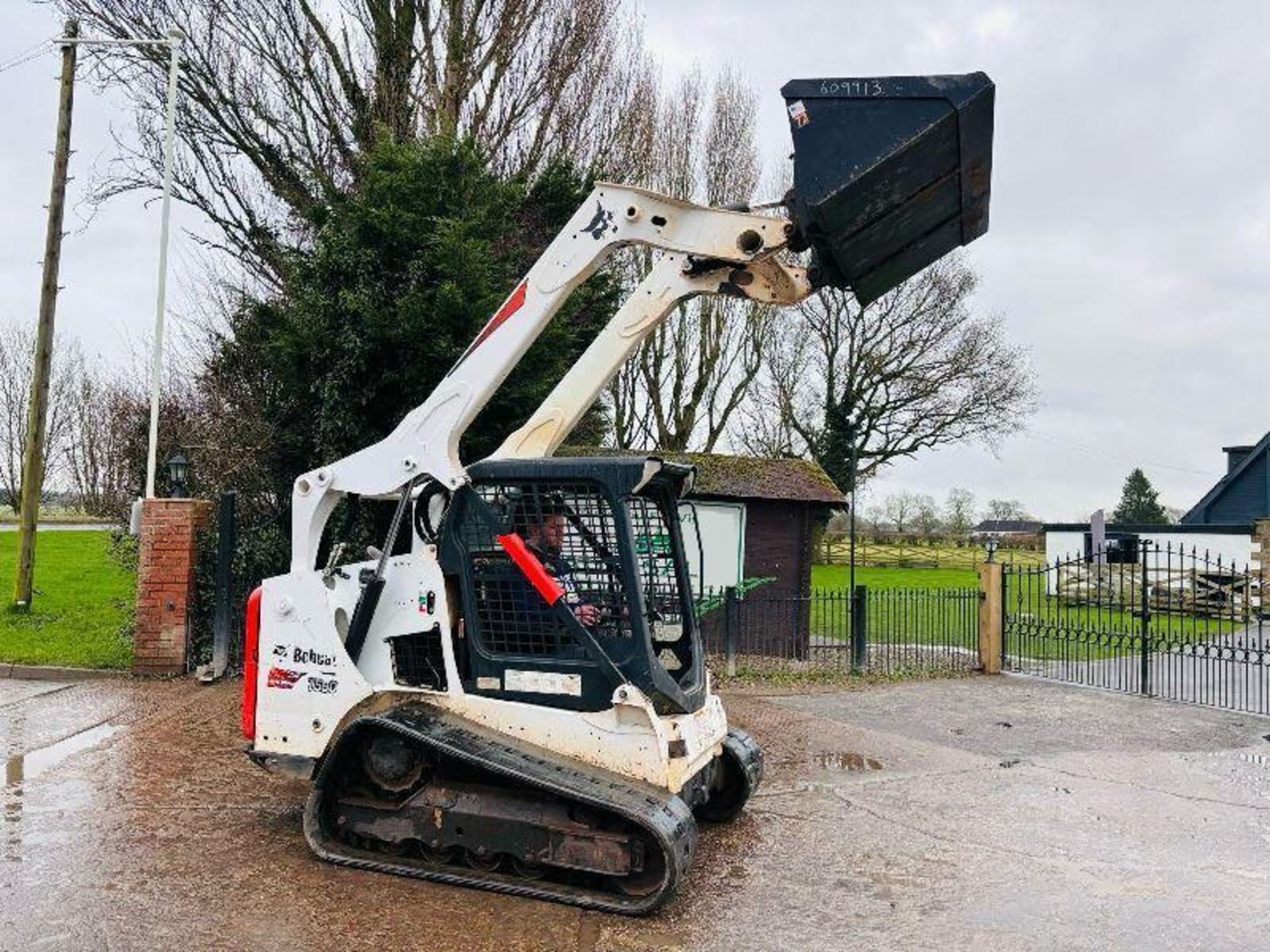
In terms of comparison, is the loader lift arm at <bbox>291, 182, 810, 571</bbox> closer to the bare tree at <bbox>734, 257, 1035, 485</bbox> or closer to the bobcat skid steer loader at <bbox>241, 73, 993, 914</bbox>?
the bobcat skid steer loader at <bbox>241, 73, 993, 914</bbox>

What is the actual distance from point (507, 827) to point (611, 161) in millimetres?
17015

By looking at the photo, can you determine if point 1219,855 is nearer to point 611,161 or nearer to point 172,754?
point 172,754

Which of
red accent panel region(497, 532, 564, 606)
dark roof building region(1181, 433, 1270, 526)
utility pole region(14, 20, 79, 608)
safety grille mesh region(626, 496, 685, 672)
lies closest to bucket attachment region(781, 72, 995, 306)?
safety grille mesh region(626, 496, 685, 672)

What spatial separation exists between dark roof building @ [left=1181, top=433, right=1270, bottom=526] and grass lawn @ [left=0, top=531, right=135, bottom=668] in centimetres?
3355

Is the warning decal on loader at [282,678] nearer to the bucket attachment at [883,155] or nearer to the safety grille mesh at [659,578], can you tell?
the safety grille mesh at [659,578]

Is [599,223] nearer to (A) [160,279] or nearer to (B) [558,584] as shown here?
(B) [558,584]

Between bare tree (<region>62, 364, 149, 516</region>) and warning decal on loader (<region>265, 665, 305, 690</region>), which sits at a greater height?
bare tree (<region>62, 364, 149, 516</region>)

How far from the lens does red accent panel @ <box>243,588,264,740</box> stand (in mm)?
5805

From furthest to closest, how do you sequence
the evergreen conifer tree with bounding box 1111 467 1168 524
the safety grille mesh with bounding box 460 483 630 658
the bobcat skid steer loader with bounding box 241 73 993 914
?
the evergreen conifer tree with bounding box 1111 467 1168 524, the safety grille mesh with bounding box 460 483 630 658, the bobcat skid steer loader with bounding box 241 73 993 914

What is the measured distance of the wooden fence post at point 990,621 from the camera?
13.5 metres

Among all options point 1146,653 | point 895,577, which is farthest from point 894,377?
point 1146,653

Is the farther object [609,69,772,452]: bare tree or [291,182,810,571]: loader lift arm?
[609,69,772,452]: bare tree

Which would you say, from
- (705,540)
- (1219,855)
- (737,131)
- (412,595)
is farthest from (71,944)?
(737,131)

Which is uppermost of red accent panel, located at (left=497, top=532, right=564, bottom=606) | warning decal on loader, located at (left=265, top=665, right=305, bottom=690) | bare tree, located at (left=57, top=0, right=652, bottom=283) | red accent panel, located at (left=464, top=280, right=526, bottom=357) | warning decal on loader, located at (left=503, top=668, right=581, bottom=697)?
bare tree, located at (left=57, top=0, right=652, bottom=283)
